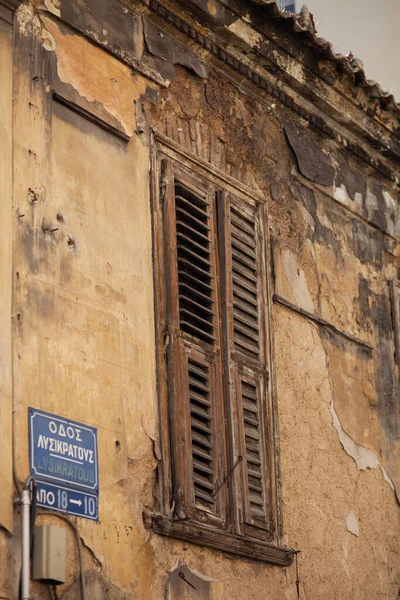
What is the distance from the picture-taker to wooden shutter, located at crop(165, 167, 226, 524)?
7.55 metres

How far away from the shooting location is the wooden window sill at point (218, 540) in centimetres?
718

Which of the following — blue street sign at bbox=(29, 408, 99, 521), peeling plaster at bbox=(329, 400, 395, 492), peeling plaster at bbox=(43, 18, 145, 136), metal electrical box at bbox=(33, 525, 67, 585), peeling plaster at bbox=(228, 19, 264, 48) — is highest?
peeling plaster at bbox=(228, 19, 264, 48)

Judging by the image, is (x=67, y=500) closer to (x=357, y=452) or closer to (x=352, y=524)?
(x=352, y=524)

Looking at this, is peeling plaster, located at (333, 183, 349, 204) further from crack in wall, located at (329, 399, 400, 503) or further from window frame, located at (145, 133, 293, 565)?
crack in wall, located at (329, 399, 400, 503)

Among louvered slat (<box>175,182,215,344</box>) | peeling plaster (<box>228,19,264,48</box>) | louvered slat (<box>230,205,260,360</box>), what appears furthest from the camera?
peeling plaster (<box>228,19,264,48</box>)

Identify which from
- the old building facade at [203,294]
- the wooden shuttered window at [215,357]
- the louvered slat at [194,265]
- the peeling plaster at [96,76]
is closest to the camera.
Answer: the old building facade at [203,294]

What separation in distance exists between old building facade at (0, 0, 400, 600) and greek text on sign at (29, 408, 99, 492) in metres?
0.05

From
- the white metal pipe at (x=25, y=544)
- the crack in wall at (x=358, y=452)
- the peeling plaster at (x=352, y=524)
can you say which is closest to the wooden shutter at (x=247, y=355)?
the crack in wall at (x=358, y=452)

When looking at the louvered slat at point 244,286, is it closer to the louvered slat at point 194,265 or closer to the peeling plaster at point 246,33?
the louvered slat at point 194,265

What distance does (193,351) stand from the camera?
7.88 metres

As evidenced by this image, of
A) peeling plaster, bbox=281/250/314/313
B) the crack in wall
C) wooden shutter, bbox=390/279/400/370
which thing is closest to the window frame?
peeling plaster, bbox=281/250/314/313

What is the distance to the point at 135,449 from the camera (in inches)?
283

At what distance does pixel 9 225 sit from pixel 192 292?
1.59m

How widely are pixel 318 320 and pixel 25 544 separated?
11.4 feet
